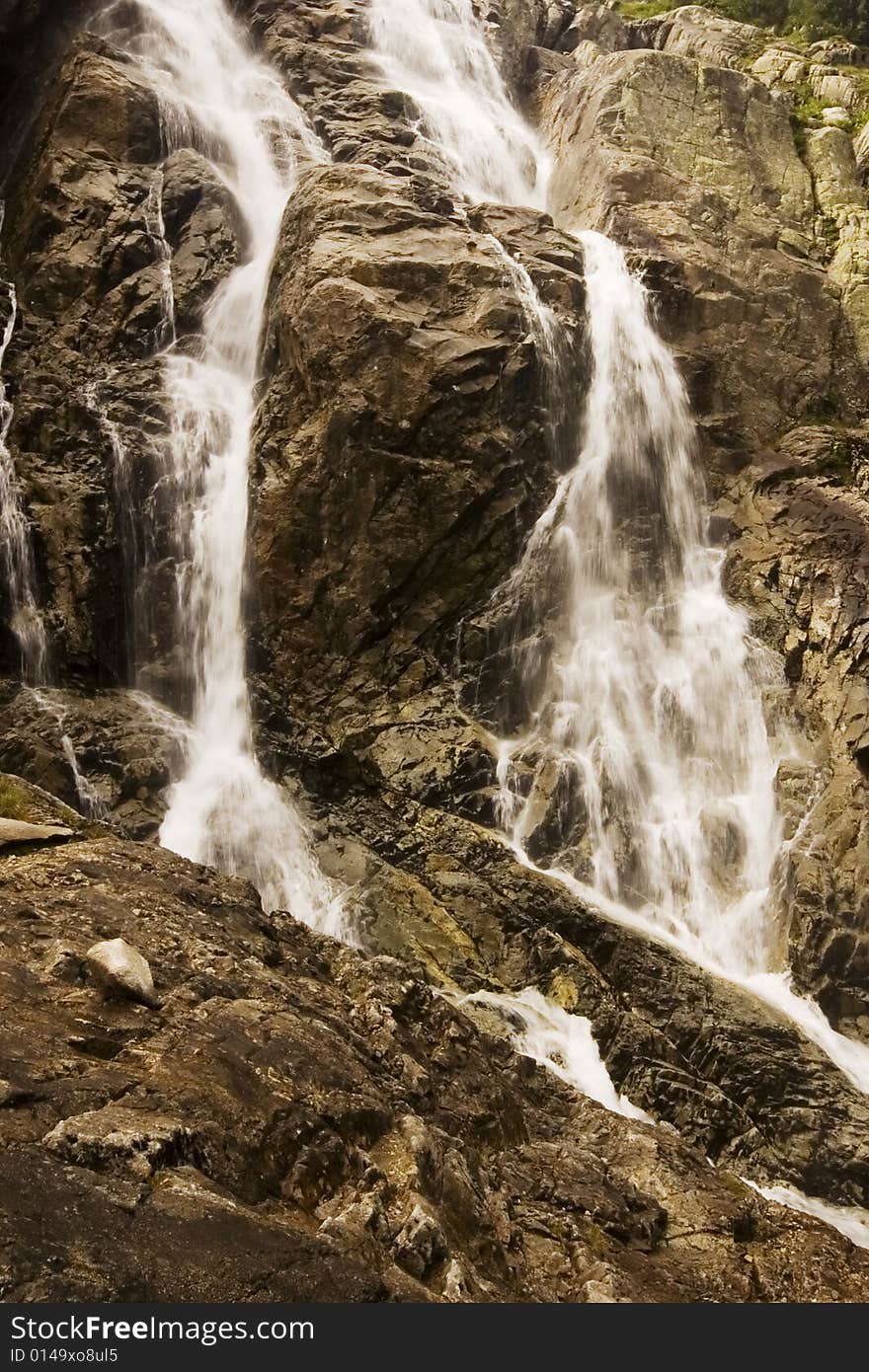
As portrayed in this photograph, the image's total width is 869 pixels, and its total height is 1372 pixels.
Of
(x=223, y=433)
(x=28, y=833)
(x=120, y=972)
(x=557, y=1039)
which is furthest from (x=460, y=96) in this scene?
(x=120, y=972)

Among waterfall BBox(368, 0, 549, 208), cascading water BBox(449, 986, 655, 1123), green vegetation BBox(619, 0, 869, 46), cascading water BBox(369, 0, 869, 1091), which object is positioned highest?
green vegetation BBox(619, 0, 869, 46)

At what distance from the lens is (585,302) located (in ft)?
73.2

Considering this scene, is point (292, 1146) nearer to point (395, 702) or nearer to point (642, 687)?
point (395, 702)

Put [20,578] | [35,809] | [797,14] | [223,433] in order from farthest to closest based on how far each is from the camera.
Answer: [797,14] < [223,433] < [20,578] < [35,809]

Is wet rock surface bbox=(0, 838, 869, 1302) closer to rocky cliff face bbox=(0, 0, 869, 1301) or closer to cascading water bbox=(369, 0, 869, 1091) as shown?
rocky cliff face bbox=(0, 0, 869, 1301)

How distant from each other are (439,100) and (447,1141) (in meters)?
27.7

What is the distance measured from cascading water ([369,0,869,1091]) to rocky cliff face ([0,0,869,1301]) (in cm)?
55

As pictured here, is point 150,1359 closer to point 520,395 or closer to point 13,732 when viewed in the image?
point 13,732

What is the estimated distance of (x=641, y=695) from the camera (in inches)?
745

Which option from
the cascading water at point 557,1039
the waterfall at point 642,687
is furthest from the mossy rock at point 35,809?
the waterfall at point 642,687

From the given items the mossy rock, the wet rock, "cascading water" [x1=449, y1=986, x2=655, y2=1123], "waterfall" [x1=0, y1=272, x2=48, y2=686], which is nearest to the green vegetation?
"waterfall" [x1=0, y1=272, x2=48, y2=686]

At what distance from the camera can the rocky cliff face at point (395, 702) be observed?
7176 millimetres

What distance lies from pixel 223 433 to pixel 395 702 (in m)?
6.36

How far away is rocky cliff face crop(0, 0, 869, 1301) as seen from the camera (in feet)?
23.5
